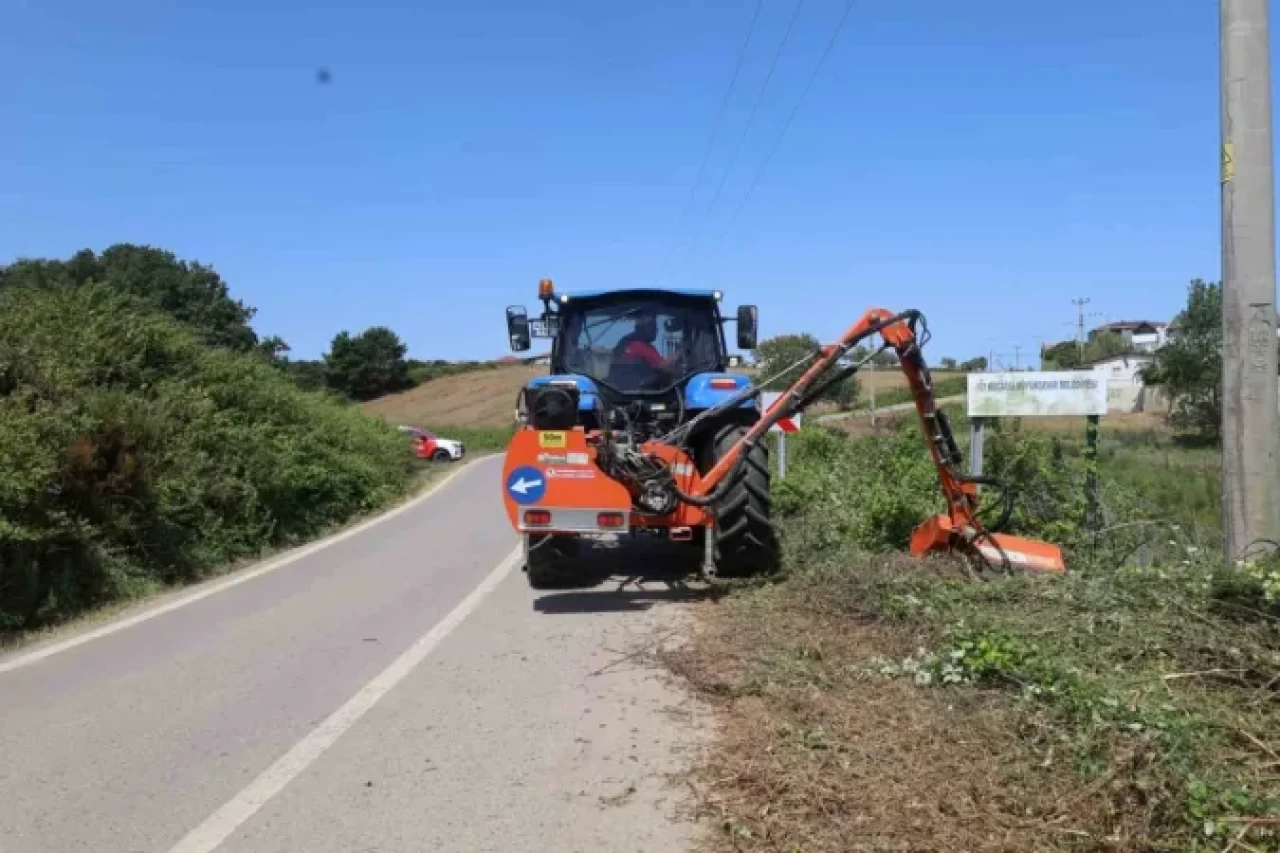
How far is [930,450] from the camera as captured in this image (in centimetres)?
777

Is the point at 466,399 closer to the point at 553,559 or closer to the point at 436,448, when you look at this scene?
the point at 436,448

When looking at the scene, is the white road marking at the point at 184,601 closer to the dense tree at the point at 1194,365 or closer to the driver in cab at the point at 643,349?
the driver in cab at the point at 643,349

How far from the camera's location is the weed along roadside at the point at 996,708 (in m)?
3.49

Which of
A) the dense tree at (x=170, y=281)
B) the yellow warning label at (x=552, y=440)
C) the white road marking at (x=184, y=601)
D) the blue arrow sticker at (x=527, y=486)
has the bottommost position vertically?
the white road marking at (x=184, y=601)

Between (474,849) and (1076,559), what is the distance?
19.7ft

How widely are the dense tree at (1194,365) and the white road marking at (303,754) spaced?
48.7m

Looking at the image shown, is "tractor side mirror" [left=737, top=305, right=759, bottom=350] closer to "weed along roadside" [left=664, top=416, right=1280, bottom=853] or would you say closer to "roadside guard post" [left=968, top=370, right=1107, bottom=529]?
"roadside guard post" [left=968, top=370, right=1107, bottom=529]

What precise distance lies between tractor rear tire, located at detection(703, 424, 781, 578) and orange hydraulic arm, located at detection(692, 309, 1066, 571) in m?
0.26

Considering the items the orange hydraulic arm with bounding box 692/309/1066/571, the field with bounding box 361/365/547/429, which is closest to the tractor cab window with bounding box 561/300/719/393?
the orange hydraulic arm with bounding box 692/309/1066/571

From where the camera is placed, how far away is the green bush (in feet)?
29.0

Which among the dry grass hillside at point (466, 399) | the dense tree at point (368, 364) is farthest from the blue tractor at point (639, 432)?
the dense tree at point (368, 364)

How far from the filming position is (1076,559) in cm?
805

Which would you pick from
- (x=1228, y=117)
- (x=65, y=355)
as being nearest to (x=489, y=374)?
(x=65, y=355)

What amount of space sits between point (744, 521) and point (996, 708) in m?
3.83
